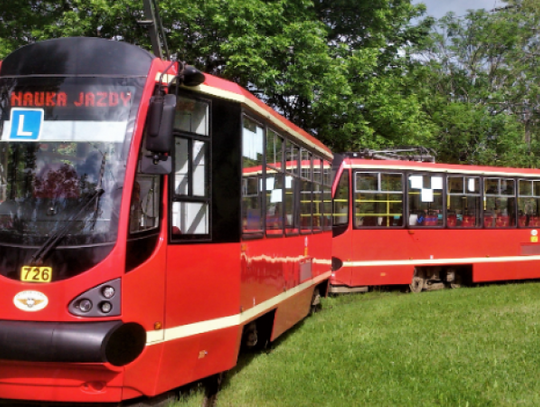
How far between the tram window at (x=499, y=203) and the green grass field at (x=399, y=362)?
17.8 ft

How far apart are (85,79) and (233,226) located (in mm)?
1970

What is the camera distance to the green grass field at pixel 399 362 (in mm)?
6250

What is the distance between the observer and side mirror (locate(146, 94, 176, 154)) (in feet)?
16.8

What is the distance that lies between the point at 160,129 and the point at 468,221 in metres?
12.6

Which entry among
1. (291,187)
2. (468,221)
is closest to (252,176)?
(291,187)

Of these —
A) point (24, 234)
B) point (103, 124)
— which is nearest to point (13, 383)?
point (24, 234)

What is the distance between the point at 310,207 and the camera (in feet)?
34.0

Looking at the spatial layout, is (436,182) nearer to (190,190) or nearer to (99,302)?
(190,190)

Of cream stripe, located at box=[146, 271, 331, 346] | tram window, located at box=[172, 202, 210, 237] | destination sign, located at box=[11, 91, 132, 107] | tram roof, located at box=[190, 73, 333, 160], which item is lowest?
cream stripe, located at box=[146, 271, 331, 346]

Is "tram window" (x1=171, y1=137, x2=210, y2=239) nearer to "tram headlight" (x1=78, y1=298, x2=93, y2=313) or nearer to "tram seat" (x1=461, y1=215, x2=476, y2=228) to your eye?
"tram headlight" (x1=78, y1=298, x2=93, y2=313)

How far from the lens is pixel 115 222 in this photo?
16.8ft

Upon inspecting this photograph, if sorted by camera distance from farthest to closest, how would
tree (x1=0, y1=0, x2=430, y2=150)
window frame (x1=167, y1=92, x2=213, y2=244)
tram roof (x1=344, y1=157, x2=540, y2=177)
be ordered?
1. tree (x1=0, y1=0, x2=430, y2=150)
2. tram roof (x1=344, y1=157, x2=540, y2=177)
3. window frame (x1=167, y1=92, x2=213, y2=244)

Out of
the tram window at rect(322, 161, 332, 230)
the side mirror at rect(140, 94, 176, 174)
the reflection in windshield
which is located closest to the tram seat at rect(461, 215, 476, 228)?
the tram window at rect(322, 161, 332, 230)

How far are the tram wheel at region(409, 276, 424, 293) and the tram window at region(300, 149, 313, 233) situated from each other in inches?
246
